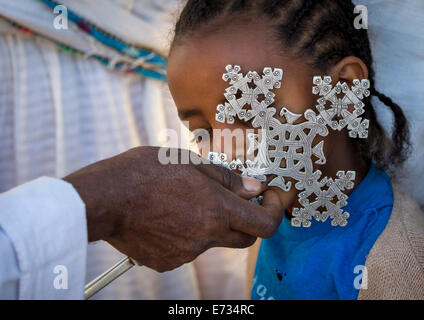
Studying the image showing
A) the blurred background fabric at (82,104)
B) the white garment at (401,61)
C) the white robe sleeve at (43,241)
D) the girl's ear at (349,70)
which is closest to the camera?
the white robe sleeve at (43,241)

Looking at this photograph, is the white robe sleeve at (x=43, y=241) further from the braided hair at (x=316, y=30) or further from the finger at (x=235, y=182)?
the braided hair at (x=316, y=30)

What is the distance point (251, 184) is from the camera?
89 cm

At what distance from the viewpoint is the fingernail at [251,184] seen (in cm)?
89

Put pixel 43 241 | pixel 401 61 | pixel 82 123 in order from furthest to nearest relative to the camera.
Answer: pixel 82 123
pixel 401 61
pixel 43 241

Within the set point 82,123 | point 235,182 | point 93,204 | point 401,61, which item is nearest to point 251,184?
point 235,182

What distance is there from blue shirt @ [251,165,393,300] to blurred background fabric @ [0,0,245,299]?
0.53m

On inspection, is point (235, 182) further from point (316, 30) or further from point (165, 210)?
point (316, 30)

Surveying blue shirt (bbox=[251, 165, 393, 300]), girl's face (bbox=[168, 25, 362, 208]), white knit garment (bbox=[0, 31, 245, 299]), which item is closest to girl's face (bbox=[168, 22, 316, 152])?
girl's face (bbox=[168, 25, 362, 208])

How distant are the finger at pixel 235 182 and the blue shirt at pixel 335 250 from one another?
0.78ft

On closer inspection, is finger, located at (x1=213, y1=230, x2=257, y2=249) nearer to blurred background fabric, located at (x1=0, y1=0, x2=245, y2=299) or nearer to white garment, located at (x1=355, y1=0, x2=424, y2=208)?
white garment, located at (x1=355, y1=0, x2=424, y2=208)

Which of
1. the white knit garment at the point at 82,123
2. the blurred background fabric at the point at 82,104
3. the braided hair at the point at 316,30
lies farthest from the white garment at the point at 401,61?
the white knit garment at the point at 82,123

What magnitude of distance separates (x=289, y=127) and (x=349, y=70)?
0.18m

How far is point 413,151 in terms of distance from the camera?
114cm

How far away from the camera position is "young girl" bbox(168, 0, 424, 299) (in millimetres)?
904
